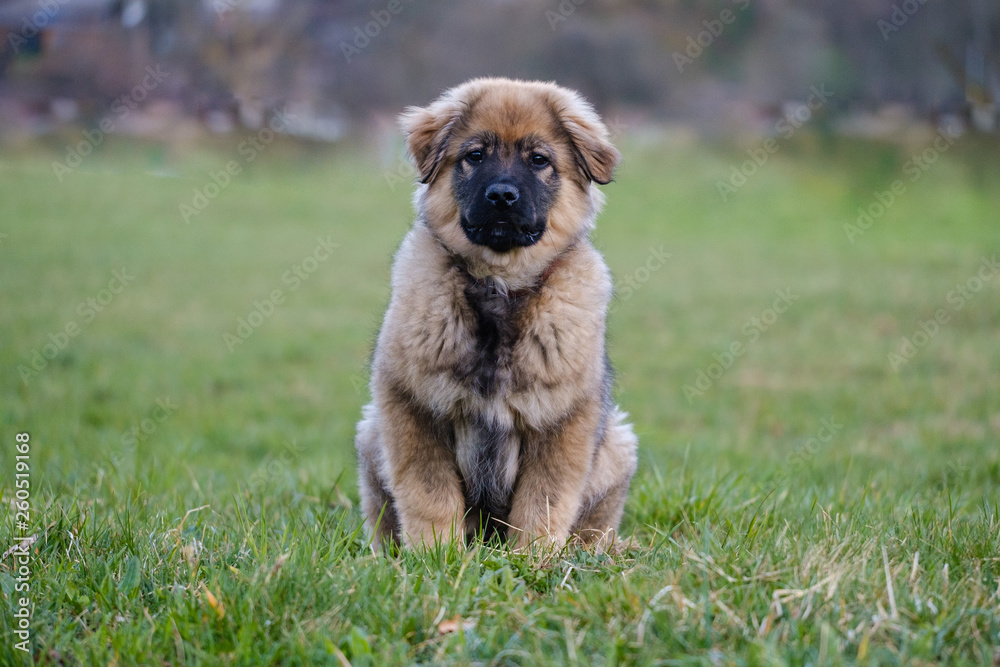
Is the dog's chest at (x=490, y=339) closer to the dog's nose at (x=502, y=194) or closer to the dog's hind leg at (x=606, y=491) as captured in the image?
the dog's nose at (x=502, y=194)

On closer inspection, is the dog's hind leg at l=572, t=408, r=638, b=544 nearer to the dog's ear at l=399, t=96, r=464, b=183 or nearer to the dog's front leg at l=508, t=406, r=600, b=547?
the dog's front leg at l=508, t=406, r=600, b=547

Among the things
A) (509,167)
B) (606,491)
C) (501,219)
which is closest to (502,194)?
(501,219)

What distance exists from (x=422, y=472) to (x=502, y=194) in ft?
Result: 3.59

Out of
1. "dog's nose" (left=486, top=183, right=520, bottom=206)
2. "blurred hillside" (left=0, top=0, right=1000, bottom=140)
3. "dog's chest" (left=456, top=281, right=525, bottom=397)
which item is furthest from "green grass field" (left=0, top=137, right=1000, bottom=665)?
"dog's nose" (left=486, top=183, right=520, bottom=206)

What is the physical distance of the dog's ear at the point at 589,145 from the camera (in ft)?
12.0

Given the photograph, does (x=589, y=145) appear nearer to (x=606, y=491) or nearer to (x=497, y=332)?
(x=497, y=332)

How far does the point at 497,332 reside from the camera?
3.29m

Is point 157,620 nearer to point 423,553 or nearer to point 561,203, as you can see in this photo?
point 423,553

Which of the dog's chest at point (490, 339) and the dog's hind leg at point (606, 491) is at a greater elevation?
the dog's chest at point (490, 339)

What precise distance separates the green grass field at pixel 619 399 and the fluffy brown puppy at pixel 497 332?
33 cm

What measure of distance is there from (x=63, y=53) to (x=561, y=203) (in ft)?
39.4

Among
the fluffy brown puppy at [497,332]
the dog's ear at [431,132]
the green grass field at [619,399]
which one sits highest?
the dog's ear at [431,132]

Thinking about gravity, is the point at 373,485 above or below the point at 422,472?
below

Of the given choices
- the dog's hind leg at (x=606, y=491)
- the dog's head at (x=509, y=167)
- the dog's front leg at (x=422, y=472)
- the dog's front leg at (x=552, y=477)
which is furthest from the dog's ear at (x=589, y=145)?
the dog's front leg at (x=422, y=472)
